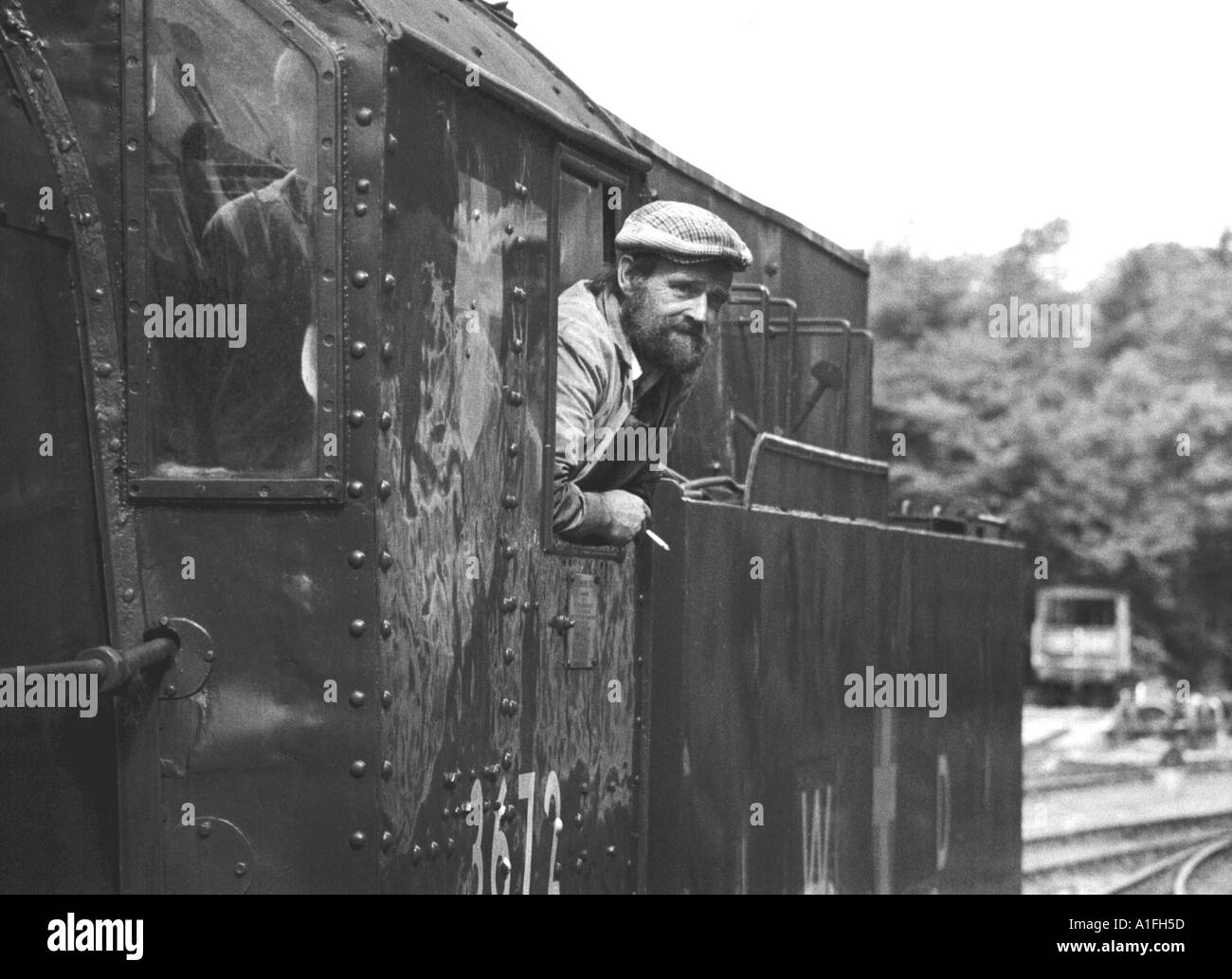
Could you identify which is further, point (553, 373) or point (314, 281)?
point (553, 373)

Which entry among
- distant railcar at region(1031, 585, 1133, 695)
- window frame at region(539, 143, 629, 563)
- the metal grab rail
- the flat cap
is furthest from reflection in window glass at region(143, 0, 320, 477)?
distant railcar at region(1031, 585, 1133, 695)

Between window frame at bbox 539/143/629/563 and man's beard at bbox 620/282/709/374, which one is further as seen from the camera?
man's beard at bbox 620/282/709/374

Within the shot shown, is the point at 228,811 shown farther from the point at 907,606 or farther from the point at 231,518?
the point at 907,606

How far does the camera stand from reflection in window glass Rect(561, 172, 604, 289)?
16.1ft

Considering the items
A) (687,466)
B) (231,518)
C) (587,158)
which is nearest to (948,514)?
(687,466)

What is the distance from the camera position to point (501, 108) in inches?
165

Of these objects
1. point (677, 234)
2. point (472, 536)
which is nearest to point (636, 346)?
point (677, 234)

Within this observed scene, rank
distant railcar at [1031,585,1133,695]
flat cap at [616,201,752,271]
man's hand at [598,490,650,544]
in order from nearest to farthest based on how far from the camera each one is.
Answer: man's hand at [598,490,650,544] < flat cap at [616,201,752,271] < distant railcar at [1031,585,1133,695]

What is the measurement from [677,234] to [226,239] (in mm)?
1535

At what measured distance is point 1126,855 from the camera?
1447cm

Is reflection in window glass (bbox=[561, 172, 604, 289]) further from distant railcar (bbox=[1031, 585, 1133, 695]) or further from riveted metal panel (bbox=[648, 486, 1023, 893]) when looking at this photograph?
distant railcar (bbox=[1031, 585, 1133, 695])

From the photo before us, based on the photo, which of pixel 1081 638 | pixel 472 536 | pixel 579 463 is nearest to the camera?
pixel 472 536

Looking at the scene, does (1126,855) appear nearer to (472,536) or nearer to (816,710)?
(816,710)

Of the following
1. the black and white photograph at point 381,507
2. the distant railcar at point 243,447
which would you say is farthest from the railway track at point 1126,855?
the distant railcar at point 243,447
